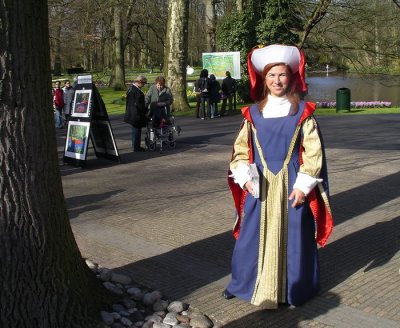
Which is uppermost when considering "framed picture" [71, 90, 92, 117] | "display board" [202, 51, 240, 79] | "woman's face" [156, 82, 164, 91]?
"display board" [202, 51, 240, 79]

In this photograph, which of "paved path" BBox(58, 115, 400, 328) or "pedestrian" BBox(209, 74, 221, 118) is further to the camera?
"pedestrian" BBox(209, 74, 221, 118)

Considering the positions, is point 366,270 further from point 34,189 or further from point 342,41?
point 342,41

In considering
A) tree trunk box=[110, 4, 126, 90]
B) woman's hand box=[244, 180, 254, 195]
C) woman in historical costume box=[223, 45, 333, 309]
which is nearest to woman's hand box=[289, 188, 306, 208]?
woman in historical costume box=[223, 45, 333, 309]

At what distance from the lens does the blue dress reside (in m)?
3.95

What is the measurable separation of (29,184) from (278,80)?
1.85 m

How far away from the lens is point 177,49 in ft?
71.9

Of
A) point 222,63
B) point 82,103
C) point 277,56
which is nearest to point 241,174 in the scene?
point 277,56

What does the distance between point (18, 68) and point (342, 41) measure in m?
24.4

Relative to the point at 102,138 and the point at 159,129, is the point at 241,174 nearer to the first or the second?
the point at 102,138

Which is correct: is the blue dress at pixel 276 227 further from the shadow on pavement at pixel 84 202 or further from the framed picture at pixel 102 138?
the framed picture at pixel 102 138

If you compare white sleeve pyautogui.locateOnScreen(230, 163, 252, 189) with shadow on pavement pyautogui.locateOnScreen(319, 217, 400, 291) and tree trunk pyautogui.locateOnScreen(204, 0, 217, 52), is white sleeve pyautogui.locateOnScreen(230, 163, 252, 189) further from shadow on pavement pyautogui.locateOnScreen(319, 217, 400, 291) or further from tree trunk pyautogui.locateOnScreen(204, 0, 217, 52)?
tree trunk pyautogui.locateOnScreen(204, 0, 217, 52)

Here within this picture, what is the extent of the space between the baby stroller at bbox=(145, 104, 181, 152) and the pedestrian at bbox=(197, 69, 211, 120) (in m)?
6.79

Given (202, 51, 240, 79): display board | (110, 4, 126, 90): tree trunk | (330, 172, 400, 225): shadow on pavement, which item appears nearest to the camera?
(330, 172, 400, 225): shadow on pavement

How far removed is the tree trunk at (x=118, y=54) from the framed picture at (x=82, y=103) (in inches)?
961
